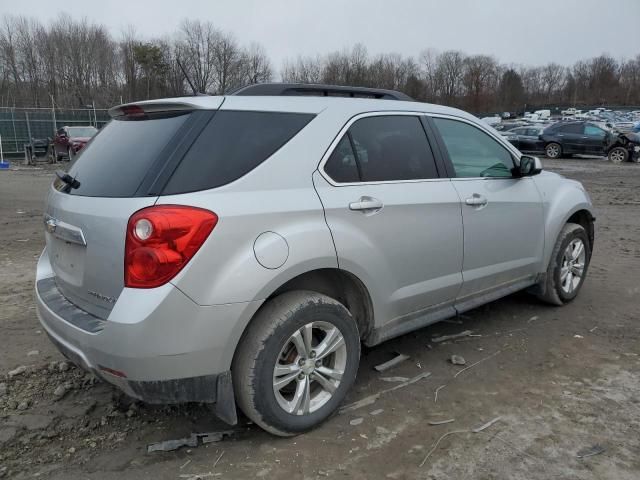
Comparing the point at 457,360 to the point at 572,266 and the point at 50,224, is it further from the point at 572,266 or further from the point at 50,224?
the point at 50,224

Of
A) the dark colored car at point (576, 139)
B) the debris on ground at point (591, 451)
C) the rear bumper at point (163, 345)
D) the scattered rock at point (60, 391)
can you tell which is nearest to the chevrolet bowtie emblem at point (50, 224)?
the rear bumper at point (163, 345)

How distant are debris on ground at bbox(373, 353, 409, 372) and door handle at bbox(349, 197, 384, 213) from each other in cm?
125

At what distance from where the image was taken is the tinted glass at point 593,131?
23.7m

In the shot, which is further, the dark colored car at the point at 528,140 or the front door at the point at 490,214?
the dark colored car at the point at 528,140

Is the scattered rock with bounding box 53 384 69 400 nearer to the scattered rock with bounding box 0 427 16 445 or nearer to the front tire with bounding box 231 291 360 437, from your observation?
the scattered rock with bounding box 0 427 16 445

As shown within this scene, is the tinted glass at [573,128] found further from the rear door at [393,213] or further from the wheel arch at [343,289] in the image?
the wheel arch at [343,289]

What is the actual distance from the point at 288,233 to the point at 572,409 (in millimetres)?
2020

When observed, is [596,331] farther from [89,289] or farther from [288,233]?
[89,289]

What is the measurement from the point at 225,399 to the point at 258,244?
2.53ft

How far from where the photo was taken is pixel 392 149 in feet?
10.9

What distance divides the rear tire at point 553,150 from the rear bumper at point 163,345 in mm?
25113

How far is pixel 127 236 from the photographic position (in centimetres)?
235

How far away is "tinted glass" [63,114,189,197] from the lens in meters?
2.55

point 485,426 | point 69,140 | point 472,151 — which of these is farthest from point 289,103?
point 69,140
